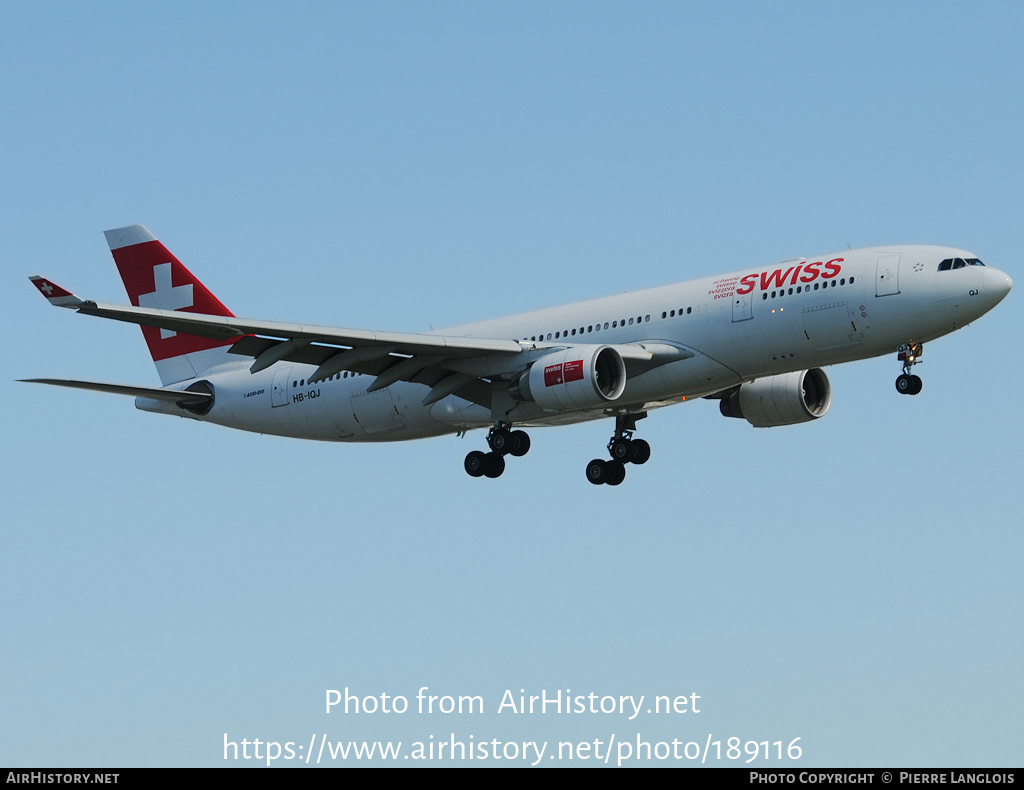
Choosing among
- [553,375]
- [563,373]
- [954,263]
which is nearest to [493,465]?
[553,375]

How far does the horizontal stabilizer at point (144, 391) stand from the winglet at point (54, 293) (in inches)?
226

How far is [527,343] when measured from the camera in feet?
133

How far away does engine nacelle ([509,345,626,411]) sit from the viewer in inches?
1511

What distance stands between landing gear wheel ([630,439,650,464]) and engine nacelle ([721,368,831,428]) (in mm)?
2877

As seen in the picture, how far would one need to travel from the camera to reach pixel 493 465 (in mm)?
43188

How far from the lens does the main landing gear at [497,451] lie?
42.4 metres

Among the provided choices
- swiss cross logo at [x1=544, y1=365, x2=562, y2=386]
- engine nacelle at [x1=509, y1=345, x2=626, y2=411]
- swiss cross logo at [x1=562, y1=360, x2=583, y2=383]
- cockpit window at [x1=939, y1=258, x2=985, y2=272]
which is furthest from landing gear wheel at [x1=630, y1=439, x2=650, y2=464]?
cockpit window at [x1=939, y1=258, x2=985, y2=272]

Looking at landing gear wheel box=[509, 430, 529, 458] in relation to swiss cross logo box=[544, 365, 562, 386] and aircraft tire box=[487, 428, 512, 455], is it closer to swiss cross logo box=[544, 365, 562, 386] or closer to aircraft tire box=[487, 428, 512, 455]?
aircraft tire box=[487, 428, 512, 455]

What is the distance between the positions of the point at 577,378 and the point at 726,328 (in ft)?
13.4

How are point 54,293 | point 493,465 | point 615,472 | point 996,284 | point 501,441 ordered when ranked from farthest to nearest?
1. point 615,472
2. point 493,465
3. point 501,441
4. point 996,284
5. point 54,293

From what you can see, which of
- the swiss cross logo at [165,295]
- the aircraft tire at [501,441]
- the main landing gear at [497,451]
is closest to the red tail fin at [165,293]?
the swiss cross logo at [165,295]

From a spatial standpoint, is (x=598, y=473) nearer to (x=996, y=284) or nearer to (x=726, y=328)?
(x=726, y=328)

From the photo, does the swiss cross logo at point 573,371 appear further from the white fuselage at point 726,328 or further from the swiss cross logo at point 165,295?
the swiss cross logo at point 165,295

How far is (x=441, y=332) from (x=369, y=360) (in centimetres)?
534
